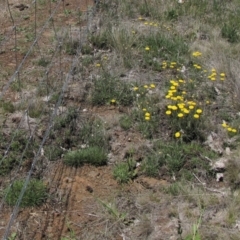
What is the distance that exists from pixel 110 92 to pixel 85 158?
1081 millimetres

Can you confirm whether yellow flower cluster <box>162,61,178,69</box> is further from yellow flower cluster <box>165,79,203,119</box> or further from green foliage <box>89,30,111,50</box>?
green foliage <box>89,30,111,50</box>

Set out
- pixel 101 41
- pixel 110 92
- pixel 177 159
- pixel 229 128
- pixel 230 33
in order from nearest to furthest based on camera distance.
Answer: pixel 177 159, pixel 229 128, pixel 110 92, pixel 101 41, pixel 230 33

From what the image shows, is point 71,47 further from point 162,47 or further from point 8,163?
point 8,163

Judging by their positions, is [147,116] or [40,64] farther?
[40,64]

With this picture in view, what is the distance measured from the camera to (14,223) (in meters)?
3.91

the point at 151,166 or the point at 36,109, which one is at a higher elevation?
the point at 36,109

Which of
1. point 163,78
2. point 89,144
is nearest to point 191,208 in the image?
point 89,144

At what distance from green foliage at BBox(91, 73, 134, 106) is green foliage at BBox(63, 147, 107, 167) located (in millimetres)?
891

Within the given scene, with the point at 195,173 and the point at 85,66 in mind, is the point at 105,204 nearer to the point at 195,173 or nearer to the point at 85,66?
the point at 195,173

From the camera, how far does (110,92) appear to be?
5398 millimetres

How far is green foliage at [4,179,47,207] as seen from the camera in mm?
4043

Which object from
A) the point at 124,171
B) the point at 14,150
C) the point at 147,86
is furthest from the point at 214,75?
the point at 14,150

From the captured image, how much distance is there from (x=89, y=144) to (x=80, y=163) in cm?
26

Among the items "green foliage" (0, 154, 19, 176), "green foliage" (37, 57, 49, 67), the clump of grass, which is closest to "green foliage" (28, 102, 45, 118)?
"green foliage" (0, 154, 19, 176)
